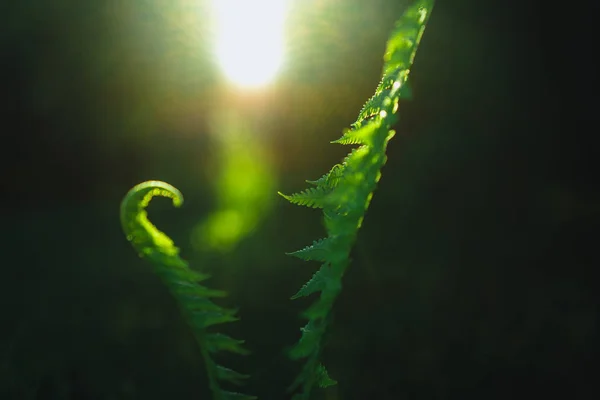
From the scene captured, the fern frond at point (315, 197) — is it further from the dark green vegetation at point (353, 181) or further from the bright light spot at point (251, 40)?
the bright light spot at point (251, 40)

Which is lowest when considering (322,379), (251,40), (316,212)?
(322,379)

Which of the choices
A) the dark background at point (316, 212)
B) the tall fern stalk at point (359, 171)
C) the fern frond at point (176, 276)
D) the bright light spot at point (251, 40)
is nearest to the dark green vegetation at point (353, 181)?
the tall fern stalk at point (359, 171)

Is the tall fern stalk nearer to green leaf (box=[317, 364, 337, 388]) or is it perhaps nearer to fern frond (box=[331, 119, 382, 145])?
fern frond (box=[331, 119, 382, 145])

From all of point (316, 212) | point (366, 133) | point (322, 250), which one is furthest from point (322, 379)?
point (316, 212)

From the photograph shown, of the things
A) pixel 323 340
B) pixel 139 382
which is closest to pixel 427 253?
pixel 139 382

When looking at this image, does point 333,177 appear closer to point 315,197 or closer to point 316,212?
point 315,197

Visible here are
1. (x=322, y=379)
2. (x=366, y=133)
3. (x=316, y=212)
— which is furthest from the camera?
(x=316, y=212)

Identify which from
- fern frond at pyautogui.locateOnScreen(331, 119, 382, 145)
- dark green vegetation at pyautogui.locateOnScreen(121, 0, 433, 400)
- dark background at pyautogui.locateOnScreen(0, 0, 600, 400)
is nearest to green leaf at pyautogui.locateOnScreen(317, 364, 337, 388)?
dark green vegetation at pyautogui.locateOnScreen(121, 0, 433, 400)
